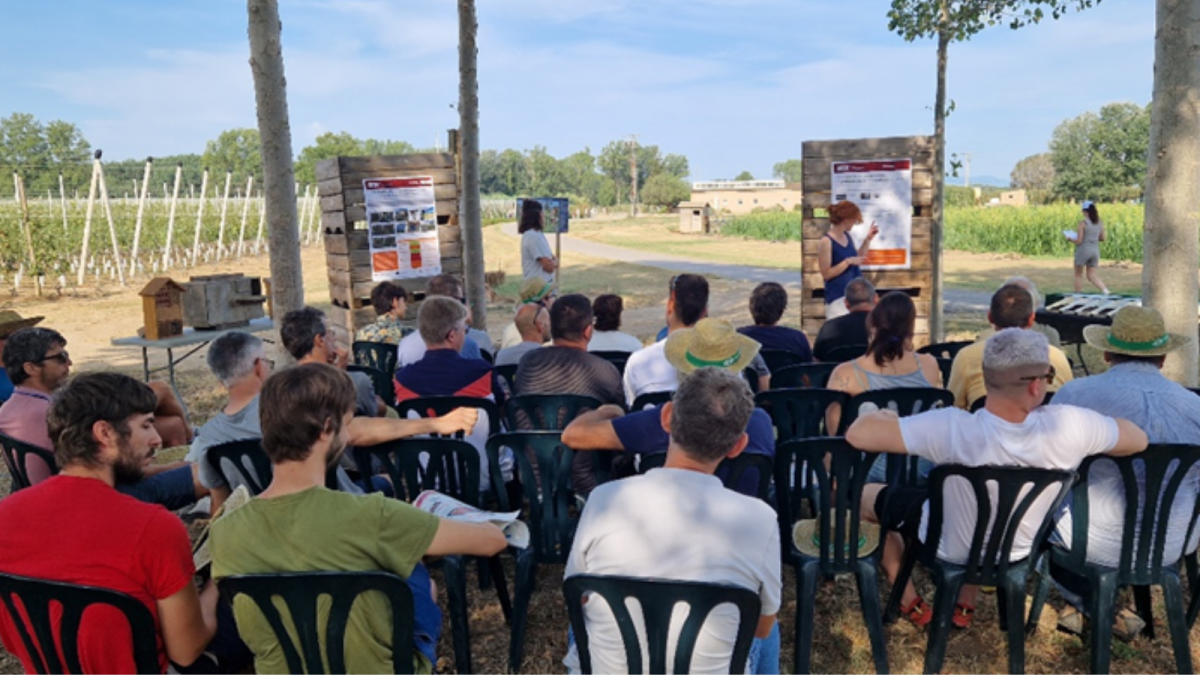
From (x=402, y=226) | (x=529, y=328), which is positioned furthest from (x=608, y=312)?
(x=402, y=226)

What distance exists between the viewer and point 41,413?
154 inches

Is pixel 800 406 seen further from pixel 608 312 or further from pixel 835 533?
pixel 608 312

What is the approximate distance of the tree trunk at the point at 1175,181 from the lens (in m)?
5.68

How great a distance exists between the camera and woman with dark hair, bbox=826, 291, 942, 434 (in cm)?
406

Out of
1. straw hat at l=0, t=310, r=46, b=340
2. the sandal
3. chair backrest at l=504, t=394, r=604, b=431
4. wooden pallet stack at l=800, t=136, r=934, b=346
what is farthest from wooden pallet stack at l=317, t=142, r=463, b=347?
the sandal

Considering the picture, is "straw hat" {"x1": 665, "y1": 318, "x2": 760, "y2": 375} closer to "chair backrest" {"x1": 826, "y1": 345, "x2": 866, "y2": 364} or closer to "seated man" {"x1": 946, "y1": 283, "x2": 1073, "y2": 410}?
"seated man" {"x1": 946, "y1": 283, "x2": 1073, "y2": 410}

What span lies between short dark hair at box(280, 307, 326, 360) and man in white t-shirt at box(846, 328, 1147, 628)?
112 inches

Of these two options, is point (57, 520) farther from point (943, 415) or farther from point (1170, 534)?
point (1170, 534)

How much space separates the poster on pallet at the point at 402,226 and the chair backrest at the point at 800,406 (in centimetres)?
623

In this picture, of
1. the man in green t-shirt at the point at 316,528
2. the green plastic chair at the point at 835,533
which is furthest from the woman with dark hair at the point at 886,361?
the man in green t-shirt at the point at 316,528

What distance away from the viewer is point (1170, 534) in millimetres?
3205

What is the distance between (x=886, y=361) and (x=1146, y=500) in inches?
50.6

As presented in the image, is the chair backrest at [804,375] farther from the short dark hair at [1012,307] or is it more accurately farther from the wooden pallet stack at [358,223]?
the wooden pallet stack at [358,223]

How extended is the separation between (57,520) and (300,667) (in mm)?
766
